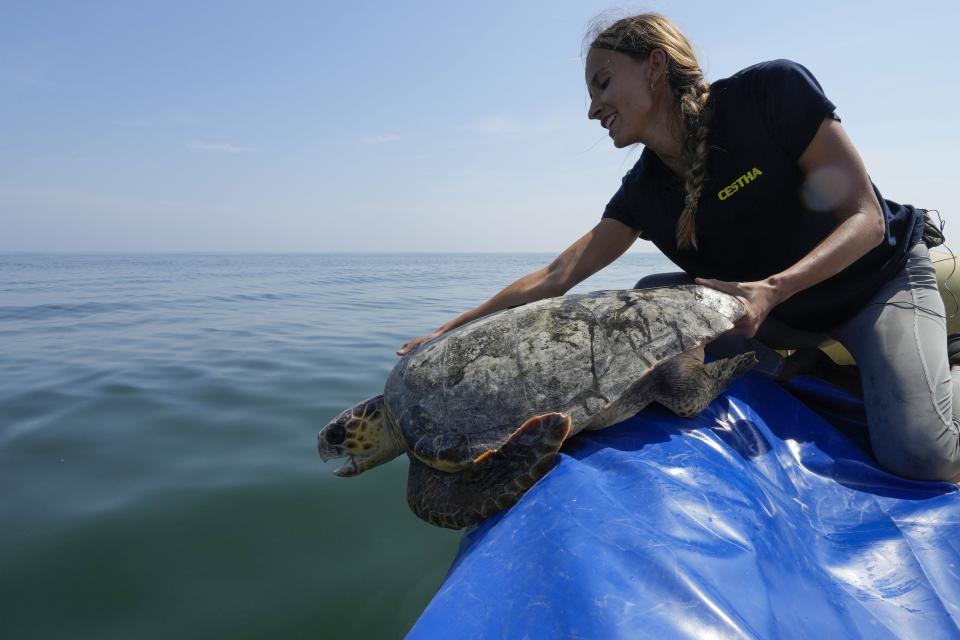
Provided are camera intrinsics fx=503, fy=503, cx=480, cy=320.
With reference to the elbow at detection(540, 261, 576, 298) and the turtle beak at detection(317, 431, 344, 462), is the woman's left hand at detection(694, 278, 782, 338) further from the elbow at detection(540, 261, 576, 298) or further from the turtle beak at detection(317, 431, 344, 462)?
the turtle beak at detection(317, 431, 344, 462)

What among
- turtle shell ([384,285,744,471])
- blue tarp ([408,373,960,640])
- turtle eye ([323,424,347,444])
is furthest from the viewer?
turtle eye ([323,424,347,444])

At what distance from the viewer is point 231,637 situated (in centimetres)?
208

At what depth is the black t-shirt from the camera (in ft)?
8.00

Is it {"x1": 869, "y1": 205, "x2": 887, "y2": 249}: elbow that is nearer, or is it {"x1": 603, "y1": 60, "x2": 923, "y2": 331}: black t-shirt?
{"x1": 869, "y1": 205, "x2": 887, "y2": 249}: elbow

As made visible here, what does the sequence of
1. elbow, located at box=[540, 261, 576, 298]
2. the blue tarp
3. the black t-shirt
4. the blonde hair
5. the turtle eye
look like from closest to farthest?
the blue tarp
the black t-shirt
the blonde hair
the turtle eye
elbow, located at box=[540, 261, 576, 298]

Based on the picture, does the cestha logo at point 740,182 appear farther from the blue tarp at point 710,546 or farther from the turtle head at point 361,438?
the turtle head at point 361,438

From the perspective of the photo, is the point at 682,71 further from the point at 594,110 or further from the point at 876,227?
the point at 876,227

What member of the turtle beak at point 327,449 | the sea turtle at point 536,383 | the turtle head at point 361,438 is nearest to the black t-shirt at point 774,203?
the sea turtle at point 536,383

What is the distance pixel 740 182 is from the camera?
2.63 m

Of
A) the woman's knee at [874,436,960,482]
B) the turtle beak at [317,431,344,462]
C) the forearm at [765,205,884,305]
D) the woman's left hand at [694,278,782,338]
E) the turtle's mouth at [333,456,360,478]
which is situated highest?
the forearm at [765,205,884,305]

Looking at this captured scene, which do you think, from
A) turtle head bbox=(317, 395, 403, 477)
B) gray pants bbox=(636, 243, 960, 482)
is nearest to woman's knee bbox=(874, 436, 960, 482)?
gray pants bbox=(636, 243, 960, 482)

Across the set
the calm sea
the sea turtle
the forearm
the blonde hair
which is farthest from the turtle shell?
the calm sea

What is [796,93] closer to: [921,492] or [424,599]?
[921,492]

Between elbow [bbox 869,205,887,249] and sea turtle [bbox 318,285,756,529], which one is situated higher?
elbow [bbox 869,205,887,249]
